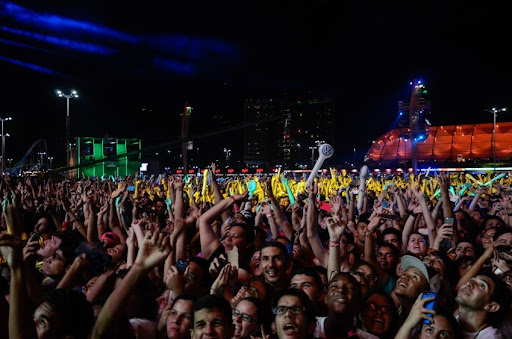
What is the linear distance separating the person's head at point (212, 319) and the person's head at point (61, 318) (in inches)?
25.2

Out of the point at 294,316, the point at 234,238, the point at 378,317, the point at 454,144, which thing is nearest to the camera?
the point at 294,316

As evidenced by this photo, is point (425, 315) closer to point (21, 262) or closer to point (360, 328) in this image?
point (360, 328)

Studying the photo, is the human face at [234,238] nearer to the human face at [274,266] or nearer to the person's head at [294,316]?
the human face at [274,266]

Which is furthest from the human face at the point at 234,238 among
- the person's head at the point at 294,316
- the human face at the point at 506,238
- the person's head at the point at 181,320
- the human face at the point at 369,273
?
the human face at the point at 506,238

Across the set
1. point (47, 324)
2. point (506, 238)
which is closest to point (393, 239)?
point (506, 238)

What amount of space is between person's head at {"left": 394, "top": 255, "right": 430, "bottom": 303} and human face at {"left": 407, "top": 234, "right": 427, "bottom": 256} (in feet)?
6.48

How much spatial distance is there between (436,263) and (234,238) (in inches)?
84.5

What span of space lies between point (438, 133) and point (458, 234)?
79865mm

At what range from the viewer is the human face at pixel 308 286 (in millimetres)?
4145

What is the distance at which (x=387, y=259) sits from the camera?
536 centimetres

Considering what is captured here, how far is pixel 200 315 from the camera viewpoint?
3158mm

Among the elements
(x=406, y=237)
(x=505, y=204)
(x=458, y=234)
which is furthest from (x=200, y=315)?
(x=505, y=204)

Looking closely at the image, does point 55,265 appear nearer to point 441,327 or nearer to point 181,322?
point 181,322

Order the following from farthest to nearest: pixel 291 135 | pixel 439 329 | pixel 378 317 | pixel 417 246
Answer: pixel 291 135 < pixel 417 246 < pixel 378 317 < pixel 439 329
